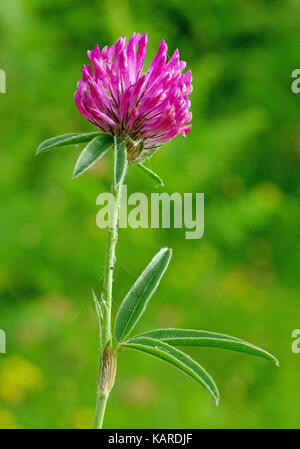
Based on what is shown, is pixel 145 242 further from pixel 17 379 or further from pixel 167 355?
pixel 167 355

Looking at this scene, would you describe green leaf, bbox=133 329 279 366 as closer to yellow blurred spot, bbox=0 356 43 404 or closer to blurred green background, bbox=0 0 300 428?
blurred green background, bbox=0 0 300 428

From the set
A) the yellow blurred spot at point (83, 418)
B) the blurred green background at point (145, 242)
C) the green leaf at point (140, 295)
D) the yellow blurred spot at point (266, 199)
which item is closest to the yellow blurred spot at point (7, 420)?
the blurred green background at point (145, 242)

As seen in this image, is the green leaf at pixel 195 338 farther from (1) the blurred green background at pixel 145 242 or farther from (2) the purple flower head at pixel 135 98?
(1) the blurred green background at pixel 145 242

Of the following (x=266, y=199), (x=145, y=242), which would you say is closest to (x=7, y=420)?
(x=145, y=242)

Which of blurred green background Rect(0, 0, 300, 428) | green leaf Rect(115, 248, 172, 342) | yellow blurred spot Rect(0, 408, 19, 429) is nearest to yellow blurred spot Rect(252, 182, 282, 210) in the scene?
blurred green background Rect(0, 0, 300, 428)

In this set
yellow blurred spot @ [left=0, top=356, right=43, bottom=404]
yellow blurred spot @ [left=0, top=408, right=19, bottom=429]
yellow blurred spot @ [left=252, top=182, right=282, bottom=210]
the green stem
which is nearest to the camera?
the green stem

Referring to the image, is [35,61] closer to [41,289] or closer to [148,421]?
[41,289]

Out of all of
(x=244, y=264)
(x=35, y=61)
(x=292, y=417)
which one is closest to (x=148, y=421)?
(x=292, y=417)
